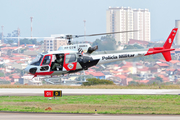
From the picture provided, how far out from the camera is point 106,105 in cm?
2234

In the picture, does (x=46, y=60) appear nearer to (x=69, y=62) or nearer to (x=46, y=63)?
(x=46, y=63)

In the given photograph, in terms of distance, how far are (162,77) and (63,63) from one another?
271ft

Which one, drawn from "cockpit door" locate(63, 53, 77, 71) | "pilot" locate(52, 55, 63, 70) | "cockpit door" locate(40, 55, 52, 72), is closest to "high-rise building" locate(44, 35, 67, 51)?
"cockpit door" locate(63, 53, 77, 71)

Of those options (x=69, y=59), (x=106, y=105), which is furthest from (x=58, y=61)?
(x=106, y=105)

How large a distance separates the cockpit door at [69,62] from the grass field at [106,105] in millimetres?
2750

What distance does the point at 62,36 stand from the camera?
27594 millimetres

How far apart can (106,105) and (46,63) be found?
7274 millimetres

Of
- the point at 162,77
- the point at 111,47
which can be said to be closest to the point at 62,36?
the point at 111,47

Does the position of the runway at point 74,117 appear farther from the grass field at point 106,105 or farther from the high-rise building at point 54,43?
the high-rise building at point 54,43

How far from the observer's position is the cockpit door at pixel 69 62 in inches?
1095

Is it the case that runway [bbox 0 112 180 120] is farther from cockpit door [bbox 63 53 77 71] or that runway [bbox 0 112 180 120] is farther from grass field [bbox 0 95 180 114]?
cockpit door [bbox 63 53 77 71]

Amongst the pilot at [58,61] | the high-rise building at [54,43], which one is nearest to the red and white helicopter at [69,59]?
the pilot at [58,61]

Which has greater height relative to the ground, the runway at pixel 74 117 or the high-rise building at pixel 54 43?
the high-rise building at pixel 54 43

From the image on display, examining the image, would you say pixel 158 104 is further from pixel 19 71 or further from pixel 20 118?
pixel 19 71
